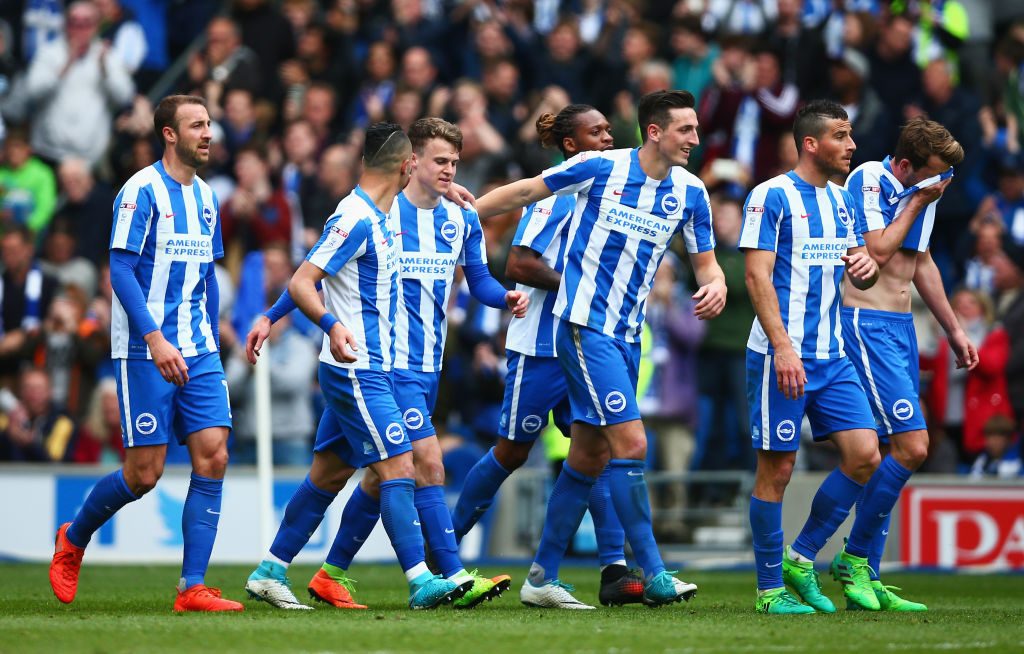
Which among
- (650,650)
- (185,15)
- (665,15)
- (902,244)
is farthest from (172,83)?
(650,650)

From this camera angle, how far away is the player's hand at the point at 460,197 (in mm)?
9031

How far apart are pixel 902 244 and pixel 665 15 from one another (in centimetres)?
1075

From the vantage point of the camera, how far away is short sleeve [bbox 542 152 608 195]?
360 inches

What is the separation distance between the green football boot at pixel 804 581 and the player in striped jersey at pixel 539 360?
0.91m

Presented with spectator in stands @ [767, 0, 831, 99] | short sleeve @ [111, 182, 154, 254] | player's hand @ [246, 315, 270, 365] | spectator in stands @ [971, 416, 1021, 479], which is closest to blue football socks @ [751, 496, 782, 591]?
player's hand @ [246, 315, 270, 365]

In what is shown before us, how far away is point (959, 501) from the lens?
14.0 metres

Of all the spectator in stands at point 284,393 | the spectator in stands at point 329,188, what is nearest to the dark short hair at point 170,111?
the spectator in stands at point 284,393

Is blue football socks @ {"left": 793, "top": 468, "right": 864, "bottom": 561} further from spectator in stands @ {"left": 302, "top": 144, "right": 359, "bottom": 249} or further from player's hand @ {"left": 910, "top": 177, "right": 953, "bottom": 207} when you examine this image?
spectator in stands @ {"left": 302, "top": 144, "right": 359, "bottom": 249}

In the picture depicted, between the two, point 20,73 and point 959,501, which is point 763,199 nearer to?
point 959,501

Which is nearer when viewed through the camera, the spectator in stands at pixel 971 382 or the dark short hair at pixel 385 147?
the dark short hair at pixel 385 147

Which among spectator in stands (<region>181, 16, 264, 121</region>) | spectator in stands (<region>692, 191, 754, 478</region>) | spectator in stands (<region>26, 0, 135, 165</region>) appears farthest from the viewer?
spectator in stands (<region>181, 16, 264, 121</region>)

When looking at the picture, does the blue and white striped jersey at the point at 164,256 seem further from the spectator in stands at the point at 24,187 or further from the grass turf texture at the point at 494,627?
the spectator in stands at the point at 24,187

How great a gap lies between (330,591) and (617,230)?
2.55 metres

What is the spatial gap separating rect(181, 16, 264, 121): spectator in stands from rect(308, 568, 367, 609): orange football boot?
369 inches
